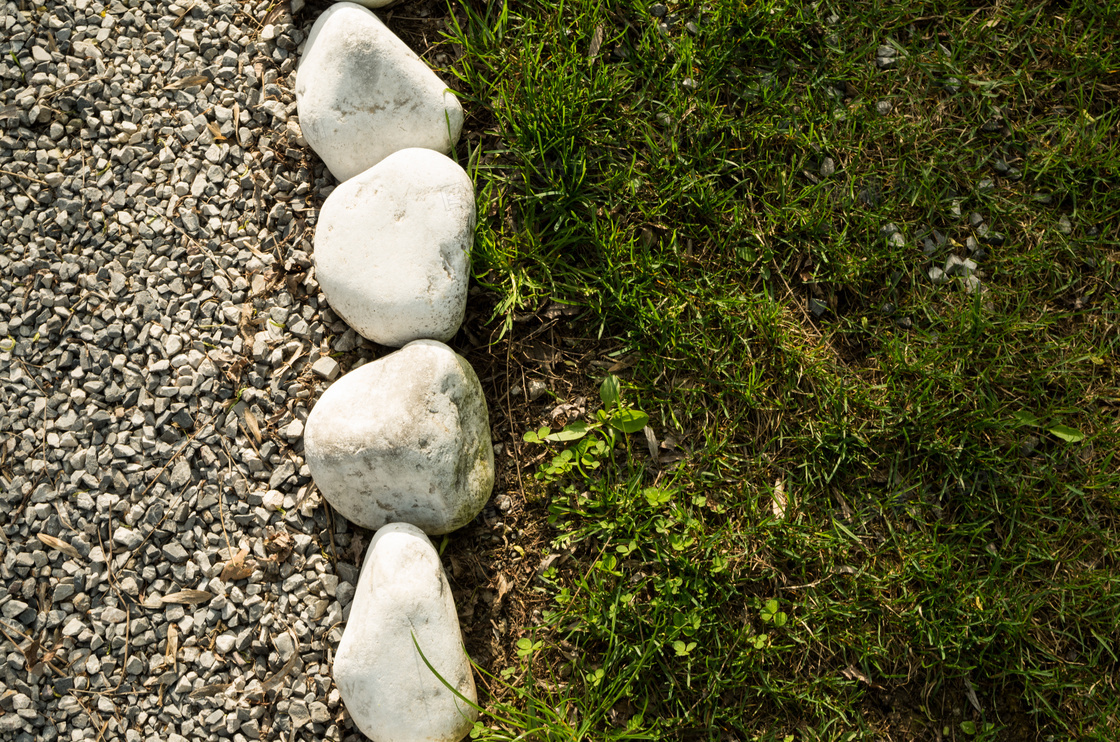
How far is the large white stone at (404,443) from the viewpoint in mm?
2230

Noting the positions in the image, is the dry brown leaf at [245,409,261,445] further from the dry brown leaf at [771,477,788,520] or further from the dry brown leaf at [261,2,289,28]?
the dry brown leaf at [771,477,788,520]

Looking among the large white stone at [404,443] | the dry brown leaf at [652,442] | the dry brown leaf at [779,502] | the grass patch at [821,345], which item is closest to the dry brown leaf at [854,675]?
the grass patch at [821,345]

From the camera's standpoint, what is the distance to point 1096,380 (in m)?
2.53

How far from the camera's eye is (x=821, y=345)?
2555mm

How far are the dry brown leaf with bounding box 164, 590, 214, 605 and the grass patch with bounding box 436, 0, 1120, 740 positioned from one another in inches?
39.8

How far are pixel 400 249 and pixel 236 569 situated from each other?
3.83 ft

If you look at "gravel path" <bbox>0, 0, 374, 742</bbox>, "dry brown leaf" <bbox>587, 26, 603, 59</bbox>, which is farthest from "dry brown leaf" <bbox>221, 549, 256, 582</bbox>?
"dry brown leaf" <bbox>587, 26, 603, 59</bbox>

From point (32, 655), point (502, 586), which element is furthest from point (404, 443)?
point (32, 655)

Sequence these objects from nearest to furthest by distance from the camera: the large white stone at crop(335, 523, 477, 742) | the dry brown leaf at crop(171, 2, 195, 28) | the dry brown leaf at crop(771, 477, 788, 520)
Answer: the large white stone at crop(335, 523, 477, 742), the dry brown leaf at crop(771, 477, 788, 520), the dry brown leaf at crop(171, 2, 195, 28)

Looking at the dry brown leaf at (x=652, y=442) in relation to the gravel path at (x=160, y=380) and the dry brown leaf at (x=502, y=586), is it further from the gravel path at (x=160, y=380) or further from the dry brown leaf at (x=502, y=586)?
the gravel path at (x=160, y=380)

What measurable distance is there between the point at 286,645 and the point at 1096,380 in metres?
2.84

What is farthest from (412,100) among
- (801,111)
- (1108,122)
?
(1108,122)

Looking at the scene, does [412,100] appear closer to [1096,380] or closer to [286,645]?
[286,645]

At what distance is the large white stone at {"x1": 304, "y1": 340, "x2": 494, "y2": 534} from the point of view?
2230mm
